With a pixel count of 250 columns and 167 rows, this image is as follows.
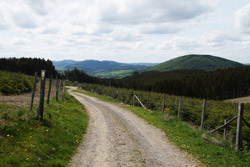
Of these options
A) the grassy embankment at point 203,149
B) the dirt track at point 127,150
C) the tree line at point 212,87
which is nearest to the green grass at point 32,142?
the dirt track at point 127,150

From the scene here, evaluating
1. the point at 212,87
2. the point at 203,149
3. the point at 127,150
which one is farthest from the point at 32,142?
the point at 212,87

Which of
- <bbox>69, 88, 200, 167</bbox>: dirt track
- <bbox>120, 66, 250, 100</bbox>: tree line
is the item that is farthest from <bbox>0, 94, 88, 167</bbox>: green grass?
<bbox>120, 66, 250, 100</bbox>: tree line

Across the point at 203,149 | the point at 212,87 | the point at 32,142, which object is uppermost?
the point at 32,142

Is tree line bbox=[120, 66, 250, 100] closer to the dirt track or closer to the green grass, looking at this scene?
the dirt track

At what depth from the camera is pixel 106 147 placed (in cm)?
903

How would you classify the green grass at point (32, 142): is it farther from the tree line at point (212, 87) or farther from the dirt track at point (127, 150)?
the tree line at point (212, 87)

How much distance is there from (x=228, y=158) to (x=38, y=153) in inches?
280

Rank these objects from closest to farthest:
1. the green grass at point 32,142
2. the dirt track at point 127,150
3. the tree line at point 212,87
Answer: the green grass at point 32,142 < the dirt track at point 127,150 < the tree line at point 212,87

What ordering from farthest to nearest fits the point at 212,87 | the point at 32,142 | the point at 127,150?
the point at 212,87 < the point at 127,150 < the point at 32,142

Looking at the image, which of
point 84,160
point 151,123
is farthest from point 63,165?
point 151,123

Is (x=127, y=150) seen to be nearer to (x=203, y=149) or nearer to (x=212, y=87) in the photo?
(x=203, y=149)

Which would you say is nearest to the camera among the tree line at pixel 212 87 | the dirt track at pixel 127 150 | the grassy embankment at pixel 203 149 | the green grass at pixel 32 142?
the green grass at pixel 32 142

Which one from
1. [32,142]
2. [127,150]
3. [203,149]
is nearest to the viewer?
[32,142]

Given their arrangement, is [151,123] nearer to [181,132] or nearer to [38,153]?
[181,132]
